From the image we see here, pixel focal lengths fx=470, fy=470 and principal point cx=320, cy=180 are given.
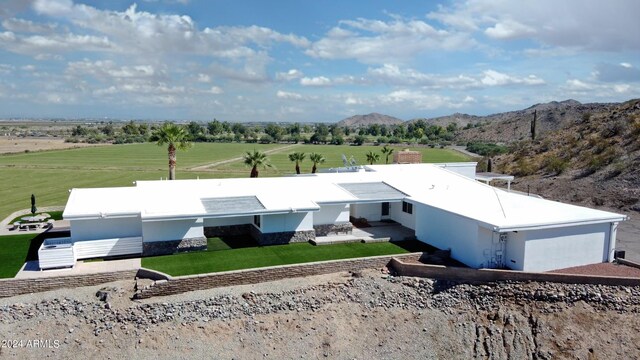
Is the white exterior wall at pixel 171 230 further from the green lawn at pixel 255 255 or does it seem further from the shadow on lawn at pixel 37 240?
the shadow on lawn at pixel 37 240

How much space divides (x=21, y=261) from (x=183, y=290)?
778 centimetres

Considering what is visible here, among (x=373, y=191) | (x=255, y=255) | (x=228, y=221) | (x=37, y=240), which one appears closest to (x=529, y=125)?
(x=373, y=191)

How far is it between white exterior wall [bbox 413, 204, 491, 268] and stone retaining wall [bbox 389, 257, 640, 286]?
1084 mm

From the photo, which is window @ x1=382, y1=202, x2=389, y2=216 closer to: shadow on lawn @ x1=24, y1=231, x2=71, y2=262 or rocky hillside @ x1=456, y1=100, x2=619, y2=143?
shadow on lawn @ x1=24, y1=231, x2=71, y2=262

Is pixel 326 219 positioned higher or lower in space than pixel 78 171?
higher

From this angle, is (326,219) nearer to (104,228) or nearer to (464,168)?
(104,228)

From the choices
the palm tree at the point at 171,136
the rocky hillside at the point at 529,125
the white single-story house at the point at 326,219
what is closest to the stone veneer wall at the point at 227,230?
the white single-story house at the point at 326,219

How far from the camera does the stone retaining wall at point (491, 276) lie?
19.1 m

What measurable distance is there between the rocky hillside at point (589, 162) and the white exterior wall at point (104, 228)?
1236 inches

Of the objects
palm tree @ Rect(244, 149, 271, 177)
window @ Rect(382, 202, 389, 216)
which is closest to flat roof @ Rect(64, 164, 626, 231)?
window @ Rect(382, 202, 389, 216)

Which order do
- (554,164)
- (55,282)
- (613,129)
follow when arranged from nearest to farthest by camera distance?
(55,282) → (554,164) → (613,129)

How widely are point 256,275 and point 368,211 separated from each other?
1079cm

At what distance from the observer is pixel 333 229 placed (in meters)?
25.2

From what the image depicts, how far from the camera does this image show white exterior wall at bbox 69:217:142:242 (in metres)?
21.2
